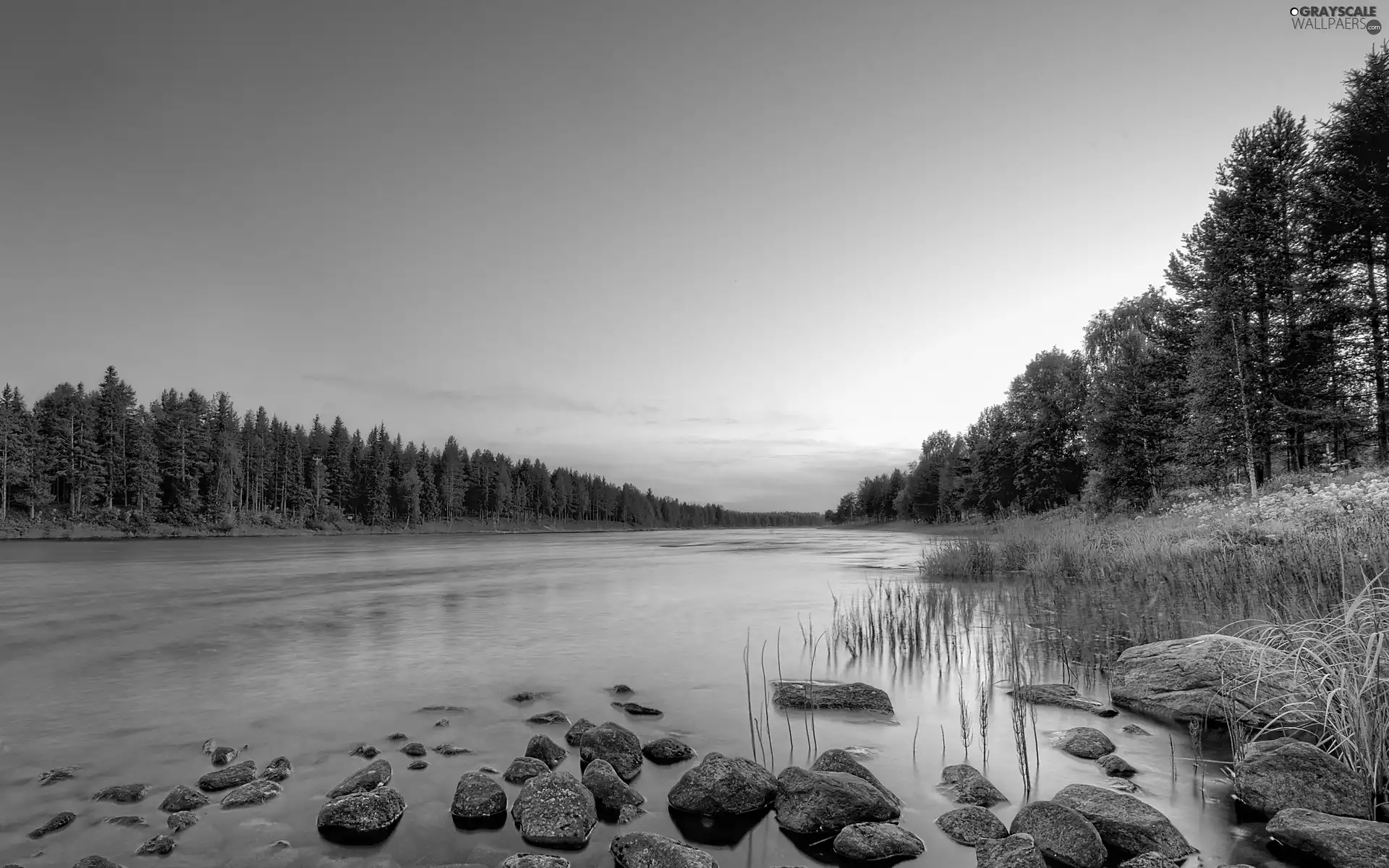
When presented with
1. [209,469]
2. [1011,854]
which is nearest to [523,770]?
[1011,854]

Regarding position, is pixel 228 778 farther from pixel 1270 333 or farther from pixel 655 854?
pixel 1270 333

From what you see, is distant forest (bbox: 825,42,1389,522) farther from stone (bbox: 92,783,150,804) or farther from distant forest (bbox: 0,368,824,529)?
distant forest (bbox: 0,368,824,529)

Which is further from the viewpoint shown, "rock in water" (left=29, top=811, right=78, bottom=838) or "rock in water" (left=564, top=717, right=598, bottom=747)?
"rock in water" (left=564, top=717, right=598, bottom=747)

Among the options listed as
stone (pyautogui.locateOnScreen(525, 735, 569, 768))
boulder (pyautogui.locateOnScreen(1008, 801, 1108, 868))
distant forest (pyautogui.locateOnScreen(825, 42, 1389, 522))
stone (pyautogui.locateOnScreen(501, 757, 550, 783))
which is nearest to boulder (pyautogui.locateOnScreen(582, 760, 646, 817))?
stone (pyautogui.locateOnScreen(501, 757, 550, 783))

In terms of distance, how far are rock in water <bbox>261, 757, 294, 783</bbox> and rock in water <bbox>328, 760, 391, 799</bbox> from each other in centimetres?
71

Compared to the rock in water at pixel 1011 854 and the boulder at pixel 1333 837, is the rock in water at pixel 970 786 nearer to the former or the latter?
the rock in water at pixel 1011 854

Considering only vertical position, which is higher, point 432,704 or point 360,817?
point 360,817

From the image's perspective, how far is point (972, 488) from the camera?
7919 cm

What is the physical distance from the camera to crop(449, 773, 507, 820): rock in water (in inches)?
207

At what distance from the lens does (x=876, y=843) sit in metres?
4.57

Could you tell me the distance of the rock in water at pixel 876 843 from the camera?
4547mm

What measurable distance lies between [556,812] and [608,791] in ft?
1.89

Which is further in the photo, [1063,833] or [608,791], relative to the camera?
[608,791]

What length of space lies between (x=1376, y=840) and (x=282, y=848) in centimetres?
759
